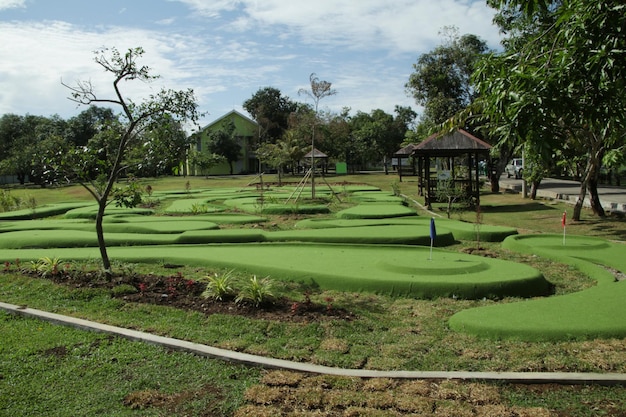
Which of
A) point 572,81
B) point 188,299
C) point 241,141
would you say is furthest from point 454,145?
point 241,141

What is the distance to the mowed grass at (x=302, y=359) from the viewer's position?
14.4 ft

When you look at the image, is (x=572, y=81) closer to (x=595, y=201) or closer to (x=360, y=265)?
(x=360, y=265)

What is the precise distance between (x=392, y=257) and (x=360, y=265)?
2.14ft

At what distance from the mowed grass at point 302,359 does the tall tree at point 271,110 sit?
5451 cm

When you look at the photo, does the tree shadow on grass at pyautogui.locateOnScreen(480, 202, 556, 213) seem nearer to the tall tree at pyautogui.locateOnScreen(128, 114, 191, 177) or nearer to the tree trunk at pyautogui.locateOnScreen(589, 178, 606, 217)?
the tree trunk at pyautogui.locateOnScreen(589, 178, 606, 217)

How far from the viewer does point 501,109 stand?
452cm

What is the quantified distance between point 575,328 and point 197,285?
5.13m

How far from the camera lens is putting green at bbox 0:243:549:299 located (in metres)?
7.70

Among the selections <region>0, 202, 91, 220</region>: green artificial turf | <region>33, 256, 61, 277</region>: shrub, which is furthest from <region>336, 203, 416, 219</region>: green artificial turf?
<region>0, 202, 91, 220</region>: green artificial turf

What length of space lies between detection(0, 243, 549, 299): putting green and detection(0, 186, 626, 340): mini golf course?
0.05 ft

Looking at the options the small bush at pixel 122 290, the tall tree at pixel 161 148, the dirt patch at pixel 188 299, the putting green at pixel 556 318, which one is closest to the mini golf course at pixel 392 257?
the putting green at pixel 556 318

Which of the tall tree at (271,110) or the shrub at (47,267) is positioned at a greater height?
the tall tree at (271,110)

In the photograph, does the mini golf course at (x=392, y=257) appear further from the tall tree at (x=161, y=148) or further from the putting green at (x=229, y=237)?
the tall tree at (x=161, y=148)

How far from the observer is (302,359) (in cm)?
532
